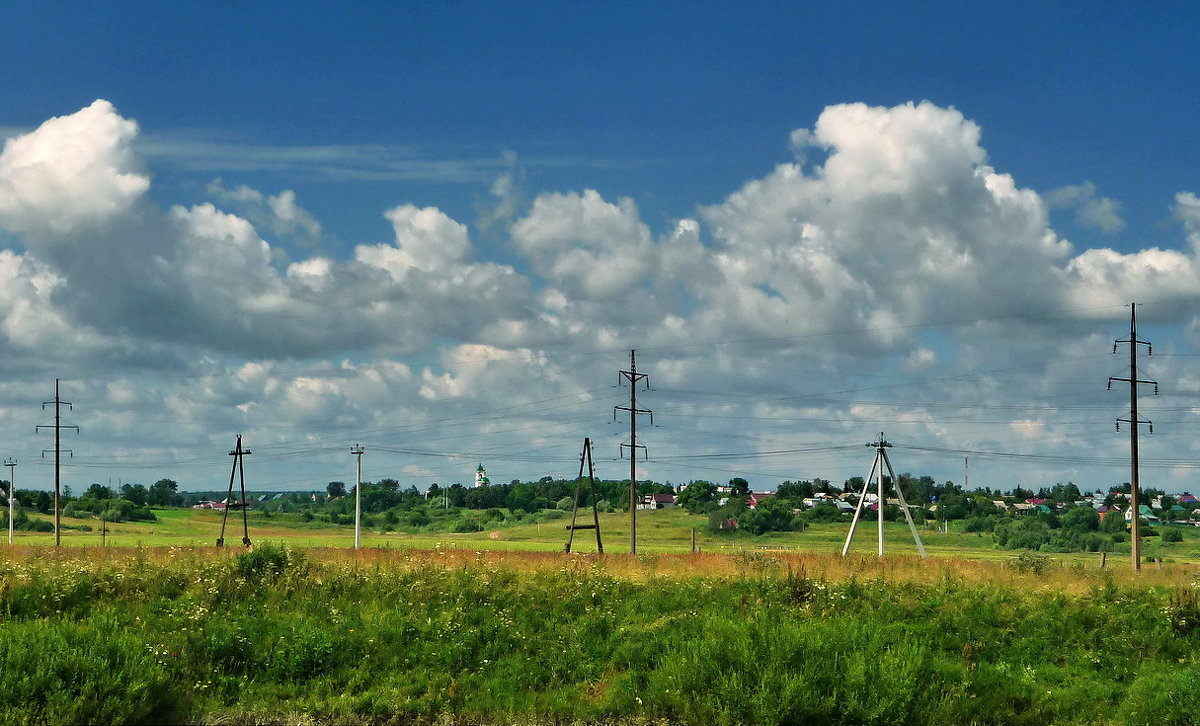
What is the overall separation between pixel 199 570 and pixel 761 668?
1583cm

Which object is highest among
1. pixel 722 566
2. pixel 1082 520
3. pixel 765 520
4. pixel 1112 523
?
pixel 722 566

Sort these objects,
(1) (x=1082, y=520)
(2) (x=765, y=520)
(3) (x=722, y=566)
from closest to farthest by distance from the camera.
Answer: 1. (3) (x=722, y=566)
2. (1) (x=1082, y=520)
3. (2) (x=765, y=520)

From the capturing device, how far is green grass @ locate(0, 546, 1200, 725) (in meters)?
20.9

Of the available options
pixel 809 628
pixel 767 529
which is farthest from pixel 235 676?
pixel 767 529

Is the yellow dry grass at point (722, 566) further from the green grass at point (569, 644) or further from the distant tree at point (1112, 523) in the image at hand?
the distant tree at point (1112, 523)

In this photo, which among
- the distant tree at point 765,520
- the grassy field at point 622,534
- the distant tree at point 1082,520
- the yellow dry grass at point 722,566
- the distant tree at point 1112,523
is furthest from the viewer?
the distant tree at point 765,520

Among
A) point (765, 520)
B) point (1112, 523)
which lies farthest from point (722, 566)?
point (1112, 523)

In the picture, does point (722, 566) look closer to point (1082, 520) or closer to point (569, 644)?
point (569, 644)

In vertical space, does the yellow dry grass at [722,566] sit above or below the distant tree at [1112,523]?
above

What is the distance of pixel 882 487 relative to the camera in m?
62.8

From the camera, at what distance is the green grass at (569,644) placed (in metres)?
20.9

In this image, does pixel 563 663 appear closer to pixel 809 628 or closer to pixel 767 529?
pixel 809 628

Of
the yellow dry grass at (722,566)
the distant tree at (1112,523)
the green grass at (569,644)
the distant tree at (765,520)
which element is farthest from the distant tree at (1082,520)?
the green grass at (569,644)

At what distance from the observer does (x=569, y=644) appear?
25.7 meters
